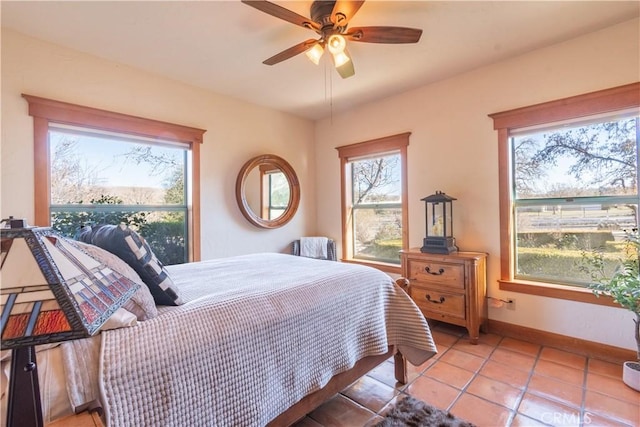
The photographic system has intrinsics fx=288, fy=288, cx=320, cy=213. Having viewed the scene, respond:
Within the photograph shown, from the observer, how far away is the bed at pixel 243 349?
0.87m

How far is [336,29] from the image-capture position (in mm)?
1815

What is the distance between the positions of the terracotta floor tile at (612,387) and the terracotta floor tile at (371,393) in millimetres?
1311

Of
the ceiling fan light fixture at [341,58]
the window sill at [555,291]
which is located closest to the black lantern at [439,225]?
the window sill at [555,291]

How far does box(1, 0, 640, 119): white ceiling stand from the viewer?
75.5 inches

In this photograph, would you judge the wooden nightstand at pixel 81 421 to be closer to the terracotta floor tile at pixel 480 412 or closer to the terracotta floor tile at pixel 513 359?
the terracotta floor tile at pixel 480 412

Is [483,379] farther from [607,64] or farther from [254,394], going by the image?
[607,64]

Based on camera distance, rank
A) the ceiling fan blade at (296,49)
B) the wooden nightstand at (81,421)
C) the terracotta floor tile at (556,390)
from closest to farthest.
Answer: the wooden nightstand at (81,421) < the terracotta floor tile at (556,390) < the ceiling fan blade at (296,49)

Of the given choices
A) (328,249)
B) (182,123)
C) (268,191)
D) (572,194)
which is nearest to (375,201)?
(328,249)

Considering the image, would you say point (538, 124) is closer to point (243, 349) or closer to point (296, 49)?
point (296, 49)

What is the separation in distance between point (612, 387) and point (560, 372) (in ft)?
0.86

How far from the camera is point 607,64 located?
221 cm

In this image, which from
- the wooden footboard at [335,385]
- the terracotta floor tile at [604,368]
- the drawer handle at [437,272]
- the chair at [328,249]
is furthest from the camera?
the chair at [328,249]

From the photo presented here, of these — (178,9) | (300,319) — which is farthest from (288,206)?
(300,319)

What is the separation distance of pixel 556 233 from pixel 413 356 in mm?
1769
